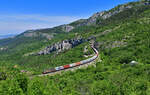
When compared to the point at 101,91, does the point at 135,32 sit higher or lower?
higher

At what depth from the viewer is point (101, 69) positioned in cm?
10812

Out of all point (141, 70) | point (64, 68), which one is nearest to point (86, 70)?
point (64, 68)

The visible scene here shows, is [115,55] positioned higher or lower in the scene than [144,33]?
lower

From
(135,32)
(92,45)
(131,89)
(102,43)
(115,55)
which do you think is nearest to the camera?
(131,89)

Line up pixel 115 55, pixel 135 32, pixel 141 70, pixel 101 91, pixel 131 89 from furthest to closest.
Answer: pixel 135 32 → pixel 115 55 → pixel 141 70 → pixel 131 89 → pixel 101 91

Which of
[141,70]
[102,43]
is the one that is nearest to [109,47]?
[102,43]

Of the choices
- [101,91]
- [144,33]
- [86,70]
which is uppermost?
[144,33]

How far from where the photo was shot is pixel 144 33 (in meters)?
147

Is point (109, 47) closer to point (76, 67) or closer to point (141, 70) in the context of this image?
point (76, 67)

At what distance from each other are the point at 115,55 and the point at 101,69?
31694mm

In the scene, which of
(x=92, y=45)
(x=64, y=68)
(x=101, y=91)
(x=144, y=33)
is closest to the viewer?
(x=101, y=91)

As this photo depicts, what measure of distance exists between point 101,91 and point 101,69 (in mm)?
58657

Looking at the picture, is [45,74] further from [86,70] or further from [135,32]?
[135,32]

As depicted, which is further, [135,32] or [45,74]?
[135,32]
